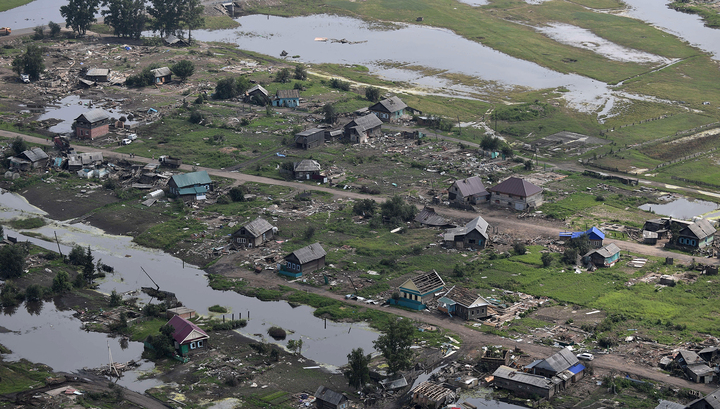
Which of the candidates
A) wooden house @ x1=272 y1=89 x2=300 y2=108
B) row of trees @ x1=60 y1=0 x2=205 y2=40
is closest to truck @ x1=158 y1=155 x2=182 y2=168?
wooden house @ x1=272 y1=89 x2=300 y2=108

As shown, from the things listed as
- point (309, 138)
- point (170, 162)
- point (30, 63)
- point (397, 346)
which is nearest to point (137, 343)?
point (397, 346)

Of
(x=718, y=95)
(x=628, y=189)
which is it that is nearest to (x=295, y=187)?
(x=628, y=189)

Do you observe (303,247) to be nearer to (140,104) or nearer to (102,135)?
(102,135)

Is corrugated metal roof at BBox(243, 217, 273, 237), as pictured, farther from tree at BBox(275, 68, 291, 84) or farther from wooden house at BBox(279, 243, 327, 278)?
tree at BBox(275, 68, 291, 84)

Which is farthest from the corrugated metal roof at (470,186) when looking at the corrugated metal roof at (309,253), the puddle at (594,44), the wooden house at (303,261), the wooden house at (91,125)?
the puddle at (594,44)

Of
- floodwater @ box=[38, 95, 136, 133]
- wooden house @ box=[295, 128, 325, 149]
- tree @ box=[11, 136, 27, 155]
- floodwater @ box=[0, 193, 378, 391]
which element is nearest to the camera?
floodwater @ box=[0, 193, 378, 391]

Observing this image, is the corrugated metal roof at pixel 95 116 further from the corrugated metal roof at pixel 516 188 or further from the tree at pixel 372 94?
the corrugated metal roof at pixel 516 188

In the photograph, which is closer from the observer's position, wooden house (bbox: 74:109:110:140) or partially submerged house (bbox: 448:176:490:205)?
partially submerged house (bbox: 448:176:490:205)
